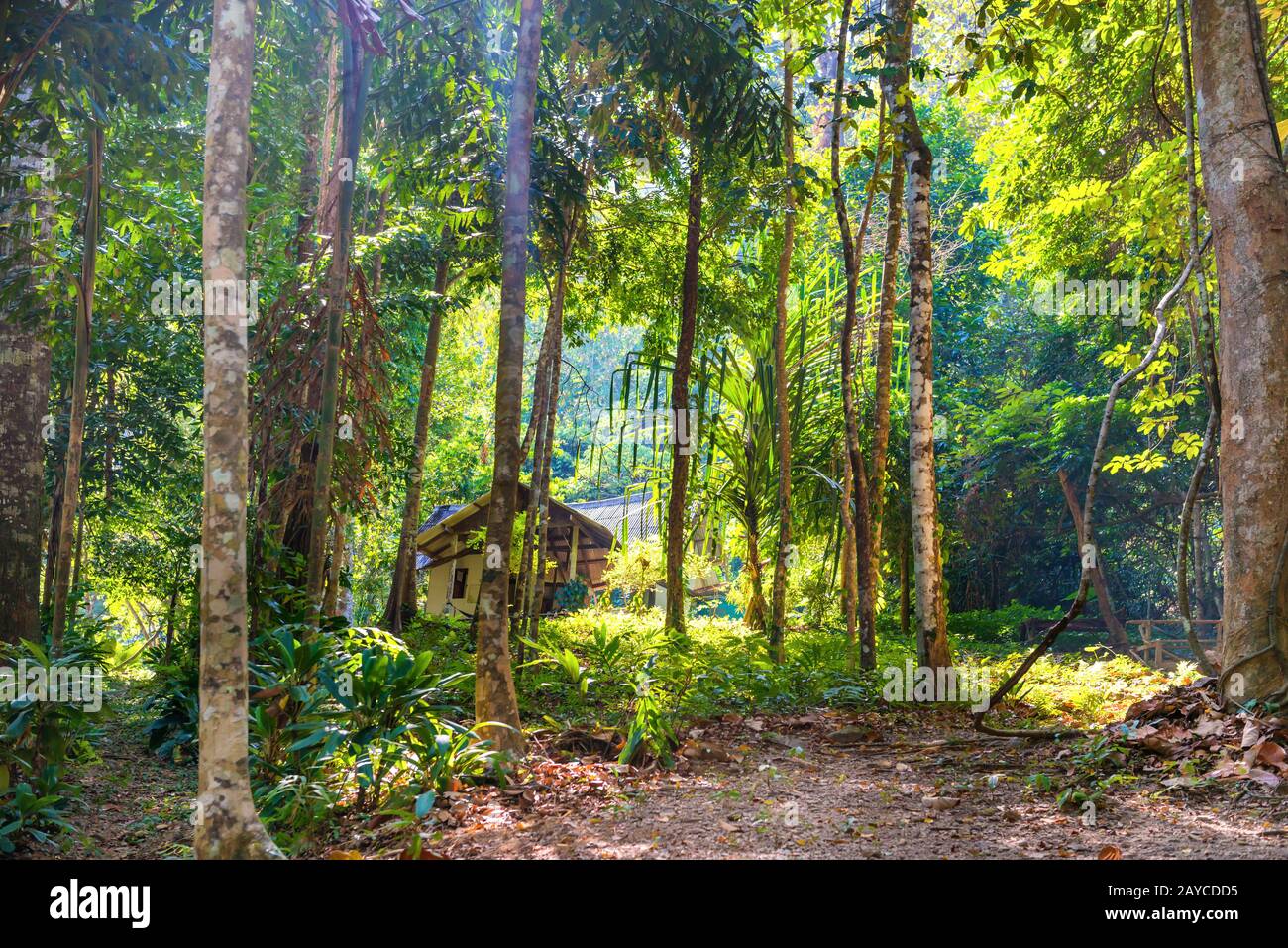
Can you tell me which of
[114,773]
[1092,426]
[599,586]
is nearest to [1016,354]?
[1092,426]

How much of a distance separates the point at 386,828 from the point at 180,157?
6082mm

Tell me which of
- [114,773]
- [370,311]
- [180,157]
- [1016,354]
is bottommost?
[114,773]

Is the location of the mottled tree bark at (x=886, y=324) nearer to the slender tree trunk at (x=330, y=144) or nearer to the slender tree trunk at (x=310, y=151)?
the slender tree trunk at (x=330, y=144)

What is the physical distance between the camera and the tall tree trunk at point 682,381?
10.8 meters

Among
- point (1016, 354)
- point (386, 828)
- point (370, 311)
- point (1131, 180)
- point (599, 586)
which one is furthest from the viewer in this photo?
point (599, 586)

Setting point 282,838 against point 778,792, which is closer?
point 282,838

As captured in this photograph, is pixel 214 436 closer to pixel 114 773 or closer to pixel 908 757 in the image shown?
pixel 114 773

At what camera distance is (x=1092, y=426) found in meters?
18.0

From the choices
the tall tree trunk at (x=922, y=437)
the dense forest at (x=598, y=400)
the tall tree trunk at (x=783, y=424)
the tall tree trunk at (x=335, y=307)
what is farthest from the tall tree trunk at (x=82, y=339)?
the tall tree trunk at (x=922, y=437)

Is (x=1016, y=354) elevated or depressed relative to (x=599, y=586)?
elevated

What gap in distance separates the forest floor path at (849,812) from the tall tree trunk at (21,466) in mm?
4287

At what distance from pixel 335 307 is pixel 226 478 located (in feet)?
10.0

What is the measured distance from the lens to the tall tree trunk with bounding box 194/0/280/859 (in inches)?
143

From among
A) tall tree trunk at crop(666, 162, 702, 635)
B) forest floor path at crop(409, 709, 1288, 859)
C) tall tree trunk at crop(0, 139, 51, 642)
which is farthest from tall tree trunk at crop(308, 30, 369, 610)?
tall tree trunk at crop(666, 162, 702, 635)
